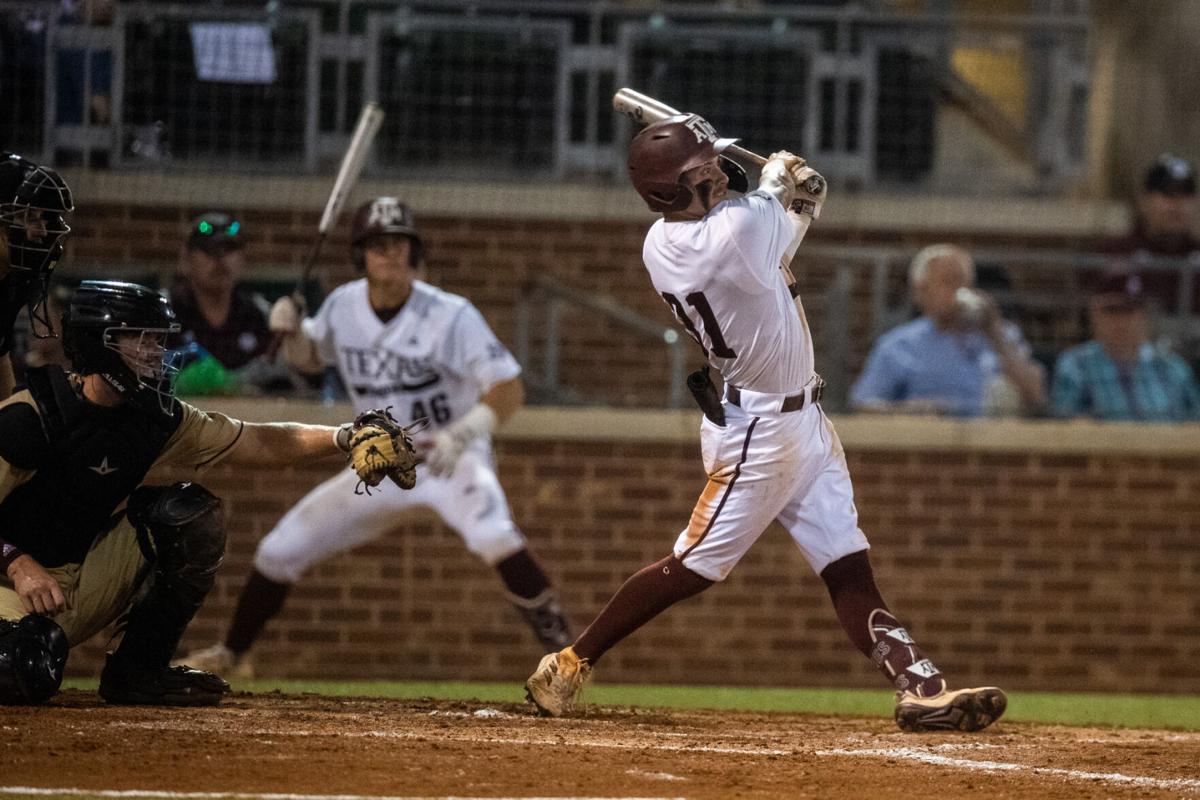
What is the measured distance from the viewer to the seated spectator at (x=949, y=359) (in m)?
9.30

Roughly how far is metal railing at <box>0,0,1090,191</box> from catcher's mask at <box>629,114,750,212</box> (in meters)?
4.38

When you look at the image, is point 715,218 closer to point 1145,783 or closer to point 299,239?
point 1145,783

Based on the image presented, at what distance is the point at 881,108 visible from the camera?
33.9ft

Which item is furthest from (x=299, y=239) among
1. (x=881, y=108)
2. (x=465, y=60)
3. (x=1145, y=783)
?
(x=1145, y=783)

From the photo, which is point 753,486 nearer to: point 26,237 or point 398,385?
point 26,237

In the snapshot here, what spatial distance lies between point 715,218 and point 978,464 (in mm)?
4303

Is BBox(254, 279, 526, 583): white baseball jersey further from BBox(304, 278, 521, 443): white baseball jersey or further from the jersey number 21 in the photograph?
the jersey number 21

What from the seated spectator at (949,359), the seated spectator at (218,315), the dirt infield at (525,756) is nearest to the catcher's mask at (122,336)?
the dirt infield at (525,756)

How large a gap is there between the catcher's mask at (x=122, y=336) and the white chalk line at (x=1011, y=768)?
2.24 metres

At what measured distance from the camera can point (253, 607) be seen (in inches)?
321

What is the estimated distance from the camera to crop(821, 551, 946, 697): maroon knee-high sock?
5.91 m

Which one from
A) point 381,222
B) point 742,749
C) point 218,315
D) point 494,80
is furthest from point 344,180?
point 742,749

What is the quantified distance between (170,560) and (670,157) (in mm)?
1946

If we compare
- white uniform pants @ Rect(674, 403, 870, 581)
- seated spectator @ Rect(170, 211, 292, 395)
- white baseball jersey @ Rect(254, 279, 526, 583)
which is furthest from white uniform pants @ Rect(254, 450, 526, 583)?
white uniform pants @ Rect(674, 403, 870, 581)
